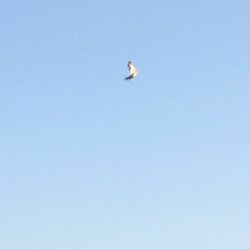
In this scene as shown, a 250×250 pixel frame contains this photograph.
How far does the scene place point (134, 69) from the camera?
10500cm
